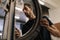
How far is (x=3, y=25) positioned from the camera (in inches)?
25.9

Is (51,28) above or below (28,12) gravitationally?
below

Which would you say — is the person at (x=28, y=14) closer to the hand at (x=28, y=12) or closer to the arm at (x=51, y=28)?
the hand at (x=28, y=12)

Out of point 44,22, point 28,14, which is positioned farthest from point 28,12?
point 44,22

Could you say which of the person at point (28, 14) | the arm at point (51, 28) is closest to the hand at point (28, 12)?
the person at point (28, 14)

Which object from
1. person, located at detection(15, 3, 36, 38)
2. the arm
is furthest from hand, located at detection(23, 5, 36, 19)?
the arm

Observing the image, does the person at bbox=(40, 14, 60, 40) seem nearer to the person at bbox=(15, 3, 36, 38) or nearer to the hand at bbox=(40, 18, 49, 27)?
the hand at bbox=(40, 18, 49, 27)

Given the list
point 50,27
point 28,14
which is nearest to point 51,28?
point 50,27

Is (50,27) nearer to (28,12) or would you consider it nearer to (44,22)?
(44,22)

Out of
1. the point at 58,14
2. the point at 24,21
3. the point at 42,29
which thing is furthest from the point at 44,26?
the point at 58,14

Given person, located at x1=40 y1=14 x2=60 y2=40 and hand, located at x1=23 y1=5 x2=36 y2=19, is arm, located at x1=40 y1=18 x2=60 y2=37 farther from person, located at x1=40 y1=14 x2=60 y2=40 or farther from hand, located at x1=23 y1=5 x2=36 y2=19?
hand, located at x1=23 y1=5 x2=36 y2=19

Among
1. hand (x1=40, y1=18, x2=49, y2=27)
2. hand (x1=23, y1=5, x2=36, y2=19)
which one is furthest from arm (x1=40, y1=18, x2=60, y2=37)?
hand (x1=23, y1=5, x2=36, y2=19)

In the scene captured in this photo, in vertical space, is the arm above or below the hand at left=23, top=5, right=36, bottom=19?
below

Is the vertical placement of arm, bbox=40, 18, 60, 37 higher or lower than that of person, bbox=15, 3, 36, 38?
lower

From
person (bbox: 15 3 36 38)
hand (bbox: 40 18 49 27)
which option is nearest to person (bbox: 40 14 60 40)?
hand (bbox: 40 18 49 27)
